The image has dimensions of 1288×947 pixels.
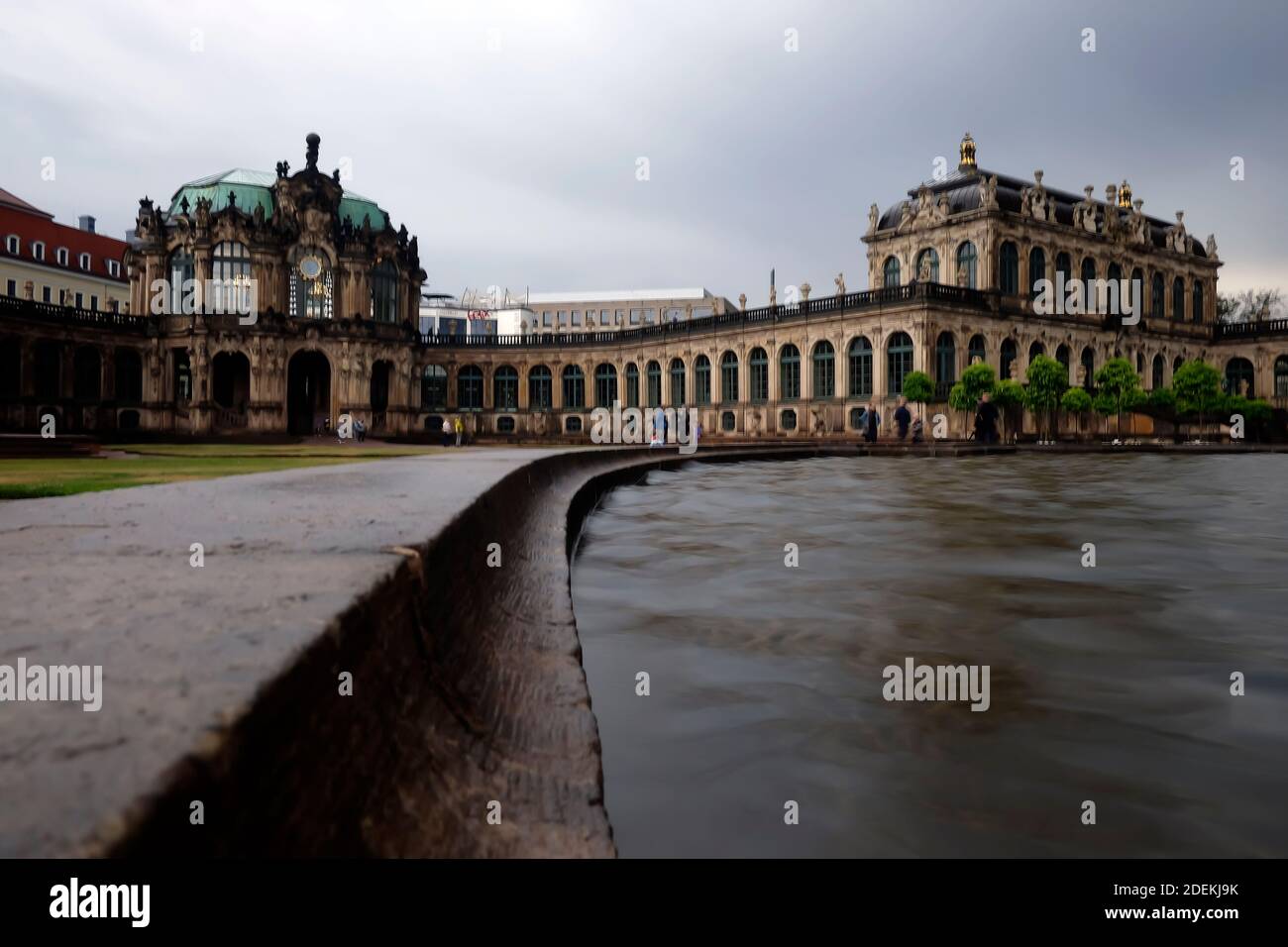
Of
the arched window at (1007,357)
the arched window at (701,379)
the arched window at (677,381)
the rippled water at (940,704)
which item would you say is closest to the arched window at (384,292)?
the arched window at (677,381)

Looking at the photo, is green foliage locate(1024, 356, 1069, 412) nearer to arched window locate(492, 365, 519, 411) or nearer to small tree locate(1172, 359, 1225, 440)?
small tree locate(1172, 359, 1225, 440)

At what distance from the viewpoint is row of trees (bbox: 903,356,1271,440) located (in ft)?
149

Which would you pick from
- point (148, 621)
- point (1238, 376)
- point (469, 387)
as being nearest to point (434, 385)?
point (469, 387)

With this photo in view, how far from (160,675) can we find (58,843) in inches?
17.3

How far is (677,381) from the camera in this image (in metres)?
61.5

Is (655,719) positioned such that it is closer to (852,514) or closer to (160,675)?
(160,675)

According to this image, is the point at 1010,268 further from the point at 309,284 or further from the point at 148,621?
the point at 148,621

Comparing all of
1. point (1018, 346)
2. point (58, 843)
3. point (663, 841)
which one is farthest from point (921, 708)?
point (1018, 346)

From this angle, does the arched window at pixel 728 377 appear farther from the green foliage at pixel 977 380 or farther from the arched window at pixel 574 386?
the green foliage at pixel 977 380

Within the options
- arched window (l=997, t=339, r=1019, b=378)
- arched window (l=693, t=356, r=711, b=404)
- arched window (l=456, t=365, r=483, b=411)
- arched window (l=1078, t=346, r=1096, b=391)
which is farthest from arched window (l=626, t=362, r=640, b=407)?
arched window (l=1078, t=346, r=1096, b=391)

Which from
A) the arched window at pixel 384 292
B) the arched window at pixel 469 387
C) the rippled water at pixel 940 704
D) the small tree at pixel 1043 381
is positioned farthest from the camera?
the arched window at pixel 469 387

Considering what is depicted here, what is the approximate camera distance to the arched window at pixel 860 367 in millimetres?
50141

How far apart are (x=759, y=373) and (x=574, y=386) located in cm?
1664

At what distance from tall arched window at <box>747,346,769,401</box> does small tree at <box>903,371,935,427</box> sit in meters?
11.2
